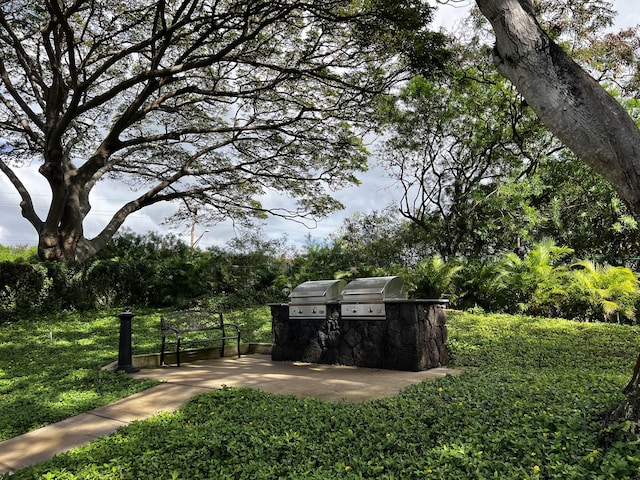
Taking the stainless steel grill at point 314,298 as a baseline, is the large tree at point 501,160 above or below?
above

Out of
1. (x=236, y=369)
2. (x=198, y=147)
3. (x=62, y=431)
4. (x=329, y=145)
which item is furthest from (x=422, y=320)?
(x=198, y=147)

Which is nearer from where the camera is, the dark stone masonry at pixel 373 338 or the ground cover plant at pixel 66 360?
the ground cover plant at pixel 66 360

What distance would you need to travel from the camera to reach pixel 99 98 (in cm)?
1091

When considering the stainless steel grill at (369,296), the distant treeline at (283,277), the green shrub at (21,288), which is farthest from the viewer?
the green shrub at (21,288)

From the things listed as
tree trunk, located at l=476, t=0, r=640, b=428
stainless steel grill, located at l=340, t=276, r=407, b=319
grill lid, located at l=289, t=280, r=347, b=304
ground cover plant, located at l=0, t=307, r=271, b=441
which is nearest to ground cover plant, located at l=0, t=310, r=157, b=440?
ground cover plant, located at l=0, t=307, r=271, b=441

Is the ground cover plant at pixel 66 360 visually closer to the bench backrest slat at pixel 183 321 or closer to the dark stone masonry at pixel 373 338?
the bench backrest slat at pixel 183 321

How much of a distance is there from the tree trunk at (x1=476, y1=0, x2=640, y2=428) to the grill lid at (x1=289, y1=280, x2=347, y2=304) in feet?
14.5

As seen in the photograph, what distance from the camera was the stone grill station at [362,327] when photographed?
6.43 m

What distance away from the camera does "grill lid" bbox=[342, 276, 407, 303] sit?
21.8 ft

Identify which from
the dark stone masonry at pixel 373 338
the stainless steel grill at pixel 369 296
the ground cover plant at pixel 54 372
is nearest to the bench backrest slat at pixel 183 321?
the ground cover plant at pixel 54 372

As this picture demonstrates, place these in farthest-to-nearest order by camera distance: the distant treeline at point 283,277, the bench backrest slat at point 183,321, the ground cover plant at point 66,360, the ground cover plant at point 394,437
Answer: the distant treeline at point 283,277, the bench backrest slat at point 183,321, the ground cover plant at point 66,360, the ground cover plant at point 394,437

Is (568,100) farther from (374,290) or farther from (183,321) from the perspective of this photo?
(183,321)

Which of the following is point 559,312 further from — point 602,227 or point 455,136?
point 455,136

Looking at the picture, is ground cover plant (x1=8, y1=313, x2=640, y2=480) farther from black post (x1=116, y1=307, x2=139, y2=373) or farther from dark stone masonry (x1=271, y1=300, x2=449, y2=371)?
black post (x1=116, y1=307, x2=139, y2=373)
